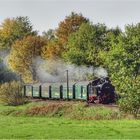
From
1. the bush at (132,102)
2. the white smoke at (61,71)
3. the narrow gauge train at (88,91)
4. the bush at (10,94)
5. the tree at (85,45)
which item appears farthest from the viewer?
the white smoke at (61,71)

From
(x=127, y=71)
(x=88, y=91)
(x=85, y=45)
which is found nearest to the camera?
(x=127, y=71)

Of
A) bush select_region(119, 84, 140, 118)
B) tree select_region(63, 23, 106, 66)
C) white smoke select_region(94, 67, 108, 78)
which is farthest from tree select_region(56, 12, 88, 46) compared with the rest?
bush select_region(119, 84, 140, 118)

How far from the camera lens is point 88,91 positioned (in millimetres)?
64000

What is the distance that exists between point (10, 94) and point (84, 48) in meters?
18.8

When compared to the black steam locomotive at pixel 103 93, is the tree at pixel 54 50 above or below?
above

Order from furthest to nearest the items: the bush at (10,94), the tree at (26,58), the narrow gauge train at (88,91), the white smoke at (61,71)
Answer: the tree at (26,58), the white smoke at (61,71), the bush at (10,94), the narrow gauge train at (88,91)

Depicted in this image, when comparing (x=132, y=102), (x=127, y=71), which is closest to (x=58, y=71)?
(x=127, y=71)

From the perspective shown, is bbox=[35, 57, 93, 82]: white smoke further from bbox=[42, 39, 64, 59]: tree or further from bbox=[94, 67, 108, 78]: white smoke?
bbox=[42, 39, 64, 59]: tree

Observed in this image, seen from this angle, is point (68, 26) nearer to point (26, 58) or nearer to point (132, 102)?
point (26, 58)

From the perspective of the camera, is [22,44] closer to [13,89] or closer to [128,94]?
[13,89]

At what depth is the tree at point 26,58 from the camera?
9838 centimetres

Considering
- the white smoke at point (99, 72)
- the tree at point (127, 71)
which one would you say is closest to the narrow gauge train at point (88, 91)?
the tree at point (127, 71)

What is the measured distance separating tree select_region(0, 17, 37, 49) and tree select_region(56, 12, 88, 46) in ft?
78.0

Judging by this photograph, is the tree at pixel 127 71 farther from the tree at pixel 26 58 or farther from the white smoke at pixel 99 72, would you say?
the tree at pixel 26 58
